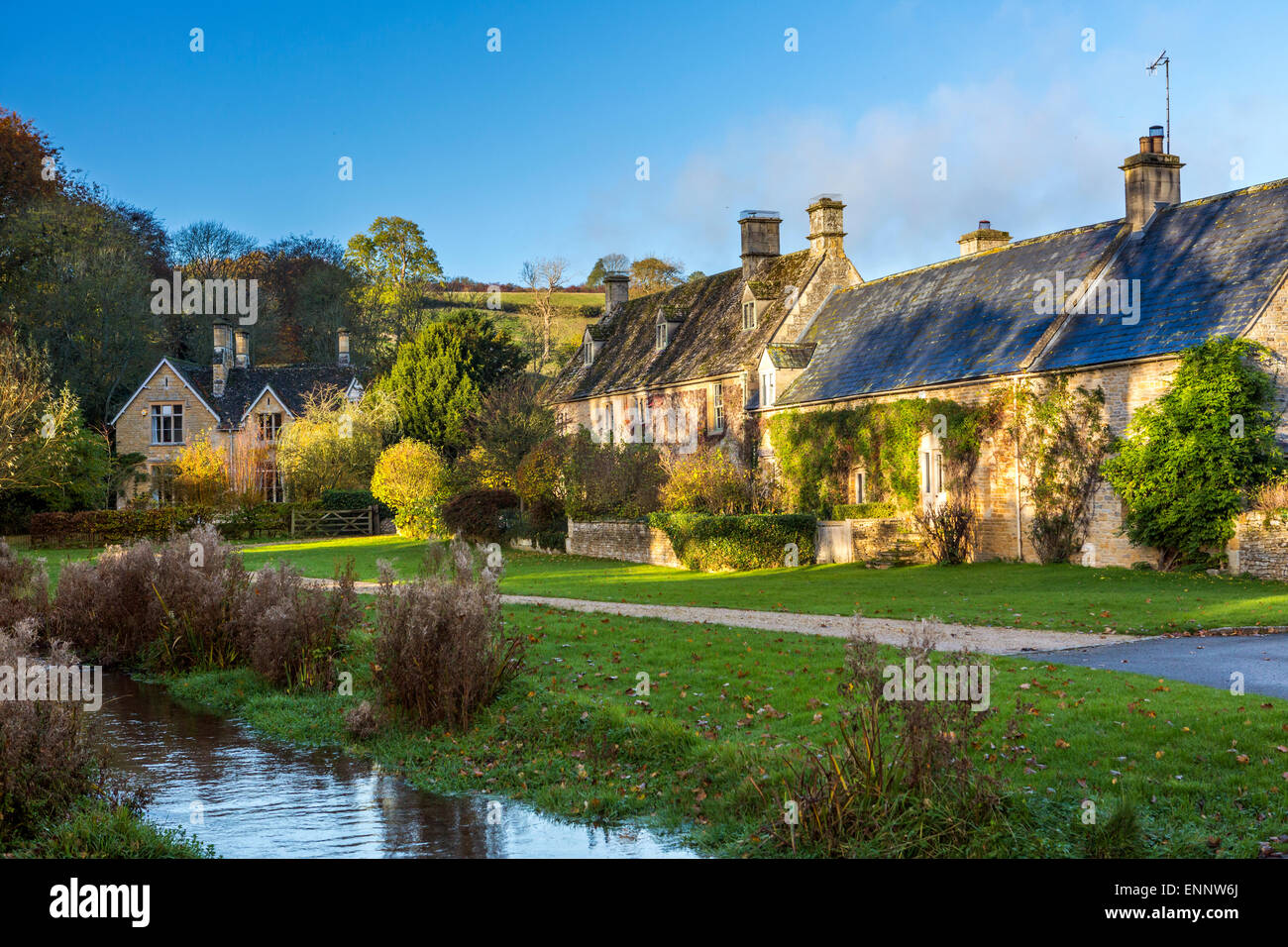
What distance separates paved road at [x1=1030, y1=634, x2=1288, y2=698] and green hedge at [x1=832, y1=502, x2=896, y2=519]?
14839mm

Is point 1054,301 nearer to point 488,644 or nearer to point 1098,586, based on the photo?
point 1098,586

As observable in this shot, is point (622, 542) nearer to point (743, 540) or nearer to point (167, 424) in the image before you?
point (743, 540)

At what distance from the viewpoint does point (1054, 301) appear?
26.9 m

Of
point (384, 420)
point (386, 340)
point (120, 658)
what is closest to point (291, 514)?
point (384, 420)

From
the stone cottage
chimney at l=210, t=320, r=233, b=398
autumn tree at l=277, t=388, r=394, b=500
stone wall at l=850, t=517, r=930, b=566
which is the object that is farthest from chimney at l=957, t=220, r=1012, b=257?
chimney at l=210, t=320, r=233, b=398

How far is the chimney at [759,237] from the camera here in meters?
39.4

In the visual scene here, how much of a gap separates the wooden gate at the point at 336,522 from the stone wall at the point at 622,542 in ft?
47.2

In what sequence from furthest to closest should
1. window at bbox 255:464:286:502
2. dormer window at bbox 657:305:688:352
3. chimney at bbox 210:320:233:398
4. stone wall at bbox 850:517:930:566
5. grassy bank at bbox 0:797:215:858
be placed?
chimney at bbox 210:320:233:398
window at bbox 255:464:286:502
dormer window at bbox 657:305:688:352
stone wall at bbox 850:517:930:566
grassy bank at bbox 0:797:215:858

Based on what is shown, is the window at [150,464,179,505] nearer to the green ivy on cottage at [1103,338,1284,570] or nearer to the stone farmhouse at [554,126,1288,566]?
the stone farmhouse at [554,126,1288,566]

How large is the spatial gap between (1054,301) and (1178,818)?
21.9 metres

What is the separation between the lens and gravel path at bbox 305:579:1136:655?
43.9 ft

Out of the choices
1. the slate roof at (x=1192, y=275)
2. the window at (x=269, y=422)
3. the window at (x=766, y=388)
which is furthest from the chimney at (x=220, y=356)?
the slate roof at (x=1192, y=275)

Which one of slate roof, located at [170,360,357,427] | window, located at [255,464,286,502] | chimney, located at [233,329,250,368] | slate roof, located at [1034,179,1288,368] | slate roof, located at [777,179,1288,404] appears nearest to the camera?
slate roof, located at [1034,179,1288,368]

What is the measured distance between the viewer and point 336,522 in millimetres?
44938
